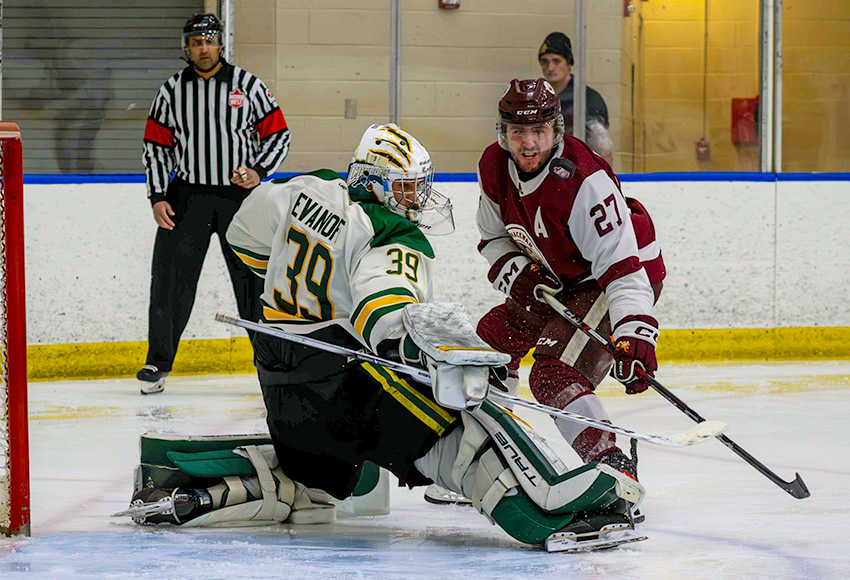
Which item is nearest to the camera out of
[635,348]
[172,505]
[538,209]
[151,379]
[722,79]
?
[172,505]

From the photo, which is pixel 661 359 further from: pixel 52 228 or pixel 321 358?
pixel 321 358

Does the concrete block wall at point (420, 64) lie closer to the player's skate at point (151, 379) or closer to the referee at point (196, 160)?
the referee at point (196, 160)

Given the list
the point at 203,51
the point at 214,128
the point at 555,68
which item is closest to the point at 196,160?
the point at 214,128

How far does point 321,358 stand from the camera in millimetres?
2246

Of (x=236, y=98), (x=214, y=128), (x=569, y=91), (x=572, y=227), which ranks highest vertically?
(x=569, y=91)

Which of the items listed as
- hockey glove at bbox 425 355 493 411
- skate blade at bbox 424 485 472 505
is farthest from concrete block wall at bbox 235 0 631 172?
hockey glove at bbox 425 355 493 411

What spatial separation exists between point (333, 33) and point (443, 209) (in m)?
2.92

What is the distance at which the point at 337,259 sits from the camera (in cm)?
222

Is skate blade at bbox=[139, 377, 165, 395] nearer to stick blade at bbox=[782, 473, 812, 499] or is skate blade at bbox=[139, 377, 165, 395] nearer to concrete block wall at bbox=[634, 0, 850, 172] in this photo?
concrete block wall at bbox=[634, 0, 850, 172]

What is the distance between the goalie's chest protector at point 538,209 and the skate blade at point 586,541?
70 cm

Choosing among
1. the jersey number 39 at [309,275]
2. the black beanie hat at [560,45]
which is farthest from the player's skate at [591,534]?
the black beanie hat at [560,45]

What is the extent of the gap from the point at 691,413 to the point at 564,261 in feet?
1.41

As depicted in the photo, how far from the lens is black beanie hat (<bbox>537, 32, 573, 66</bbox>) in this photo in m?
5.17

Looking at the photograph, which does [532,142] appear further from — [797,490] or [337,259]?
[797,490]
